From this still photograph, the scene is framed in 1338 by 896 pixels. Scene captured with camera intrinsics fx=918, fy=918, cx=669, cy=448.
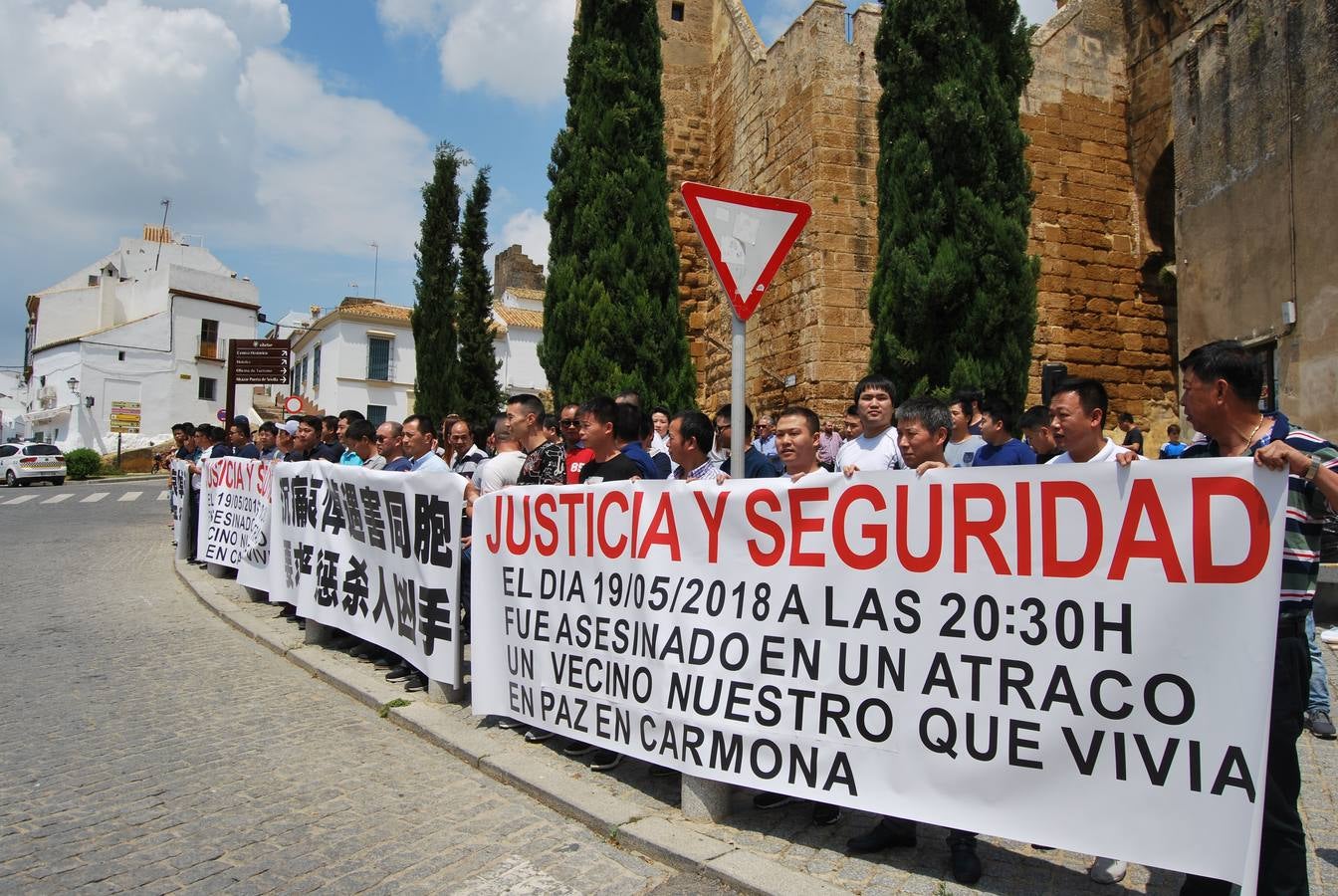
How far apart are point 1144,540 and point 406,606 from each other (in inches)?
175

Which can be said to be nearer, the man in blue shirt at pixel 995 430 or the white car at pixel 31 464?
the man in blue shirt at pixel 995 430

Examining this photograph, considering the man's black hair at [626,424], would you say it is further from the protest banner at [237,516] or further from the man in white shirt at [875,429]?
the protest banner at [237,516]

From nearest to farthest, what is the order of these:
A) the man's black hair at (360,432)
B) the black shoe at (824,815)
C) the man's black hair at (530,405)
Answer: the black shoe at (824,815)
the man's black hair at (530,405)
the man's black hair at (360,432)

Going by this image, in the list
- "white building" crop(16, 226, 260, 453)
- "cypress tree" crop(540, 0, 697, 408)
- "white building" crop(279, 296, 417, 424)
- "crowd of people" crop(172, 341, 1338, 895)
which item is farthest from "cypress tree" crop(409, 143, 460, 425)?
"white building" crop(16, 226, 260, 453)

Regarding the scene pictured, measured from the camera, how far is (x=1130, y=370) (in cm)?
1440

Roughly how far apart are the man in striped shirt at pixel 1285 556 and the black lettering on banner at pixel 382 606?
4.79m

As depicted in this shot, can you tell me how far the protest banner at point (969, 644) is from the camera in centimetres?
270

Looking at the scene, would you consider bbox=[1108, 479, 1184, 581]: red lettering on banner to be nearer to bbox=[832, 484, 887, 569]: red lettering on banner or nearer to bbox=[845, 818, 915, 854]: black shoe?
bbox=[832, 484, 887, 569]: red lettering on banner

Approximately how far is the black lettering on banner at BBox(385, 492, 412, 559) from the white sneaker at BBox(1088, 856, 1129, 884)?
4.18 m

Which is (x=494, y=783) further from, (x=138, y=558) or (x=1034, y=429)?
(x=138, y=558)

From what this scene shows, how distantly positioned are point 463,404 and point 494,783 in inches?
780

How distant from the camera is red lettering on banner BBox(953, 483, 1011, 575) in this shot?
10.2 feet

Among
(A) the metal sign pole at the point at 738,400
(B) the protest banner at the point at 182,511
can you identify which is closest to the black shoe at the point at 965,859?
(A) the metal sign pole at the point at 738,400

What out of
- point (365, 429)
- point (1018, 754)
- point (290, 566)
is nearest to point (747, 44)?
point (365, 429)
